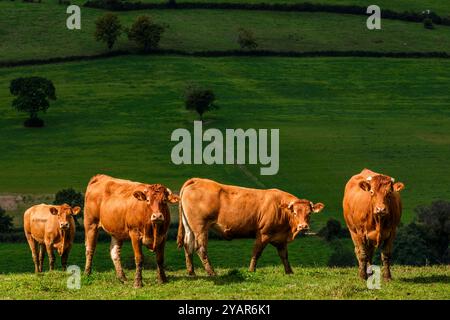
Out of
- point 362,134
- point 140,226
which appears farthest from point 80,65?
point 140,226

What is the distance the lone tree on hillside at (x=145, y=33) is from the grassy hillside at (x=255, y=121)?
2523mm

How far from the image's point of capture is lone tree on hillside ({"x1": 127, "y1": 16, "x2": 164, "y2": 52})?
13638 centimetres

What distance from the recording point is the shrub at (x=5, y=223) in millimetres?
79688

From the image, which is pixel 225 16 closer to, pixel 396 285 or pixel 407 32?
pixel 407 32

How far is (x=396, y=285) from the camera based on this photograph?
82.3 feet

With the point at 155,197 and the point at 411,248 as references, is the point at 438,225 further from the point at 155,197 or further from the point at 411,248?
the point at 155,197

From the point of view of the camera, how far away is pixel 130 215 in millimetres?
26562

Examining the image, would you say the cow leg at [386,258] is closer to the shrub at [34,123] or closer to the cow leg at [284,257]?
the cow leg at [284,257]

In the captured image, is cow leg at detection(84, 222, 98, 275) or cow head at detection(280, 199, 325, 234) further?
cow leg at detection(84, 222, 98, 275)

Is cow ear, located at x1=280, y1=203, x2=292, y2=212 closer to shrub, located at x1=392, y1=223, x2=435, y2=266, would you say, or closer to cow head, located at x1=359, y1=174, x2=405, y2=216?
cow head, located at x1=359, y1=174, x2=405, y2=216

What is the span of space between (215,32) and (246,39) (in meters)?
7.41

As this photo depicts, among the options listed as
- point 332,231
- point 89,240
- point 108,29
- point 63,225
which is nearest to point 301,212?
point 89,240

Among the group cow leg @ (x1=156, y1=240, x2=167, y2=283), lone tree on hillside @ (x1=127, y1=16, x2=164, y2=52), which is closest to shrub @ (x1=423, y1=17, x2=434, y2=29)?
lone tree on hillside @ (x1=127, y1=16, x2=164, y2=52)

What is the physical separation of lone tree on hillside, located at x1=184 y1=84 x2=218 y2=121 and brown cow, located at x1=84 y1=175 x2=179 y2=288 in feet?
290
